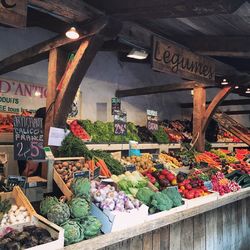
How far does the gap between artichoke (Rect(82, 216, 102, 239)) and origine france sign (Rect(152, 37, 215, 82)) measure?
2305mm

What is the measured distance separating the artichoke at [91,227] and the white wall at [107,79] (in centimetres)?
515

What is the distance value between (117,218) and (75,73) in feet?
5.75

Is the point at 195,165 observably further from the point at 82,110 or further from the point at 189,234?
the point at 82,110

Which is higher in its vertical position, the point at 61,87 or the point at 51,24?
the point at 51,24

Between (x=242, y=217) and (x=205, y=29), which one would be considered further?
(x=242, y=217)

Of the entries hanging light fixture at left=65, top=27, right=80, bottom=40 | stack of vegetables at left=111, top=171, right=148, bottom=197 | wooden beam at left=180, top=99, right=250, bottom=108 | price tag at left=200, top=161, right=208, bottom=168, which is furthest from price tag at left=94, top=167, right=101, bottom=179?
wooden beam at left=180, top=99, right=250, bottom=108

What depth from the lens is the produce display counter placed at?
2858 millimetres

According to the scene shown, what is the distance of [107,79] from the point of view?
9.30 meters

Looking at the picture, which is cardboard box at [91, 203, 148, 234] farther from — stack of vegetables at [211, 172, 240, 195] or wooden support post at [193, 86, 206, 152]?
wooden support post at [193, 86, 206, 152]

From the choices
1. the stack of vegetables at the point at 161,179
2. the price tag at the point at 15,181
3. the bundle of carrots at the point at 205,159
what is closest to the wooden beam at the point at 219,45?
the stack of vegetables at the point at 161,179

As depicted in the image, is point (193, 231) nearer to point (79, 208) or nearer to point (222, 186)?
point (222, 186)

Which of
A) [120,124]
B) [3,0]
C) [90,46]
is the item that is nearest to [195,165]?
[120,124]

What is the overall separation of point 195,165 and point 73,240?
4283mm

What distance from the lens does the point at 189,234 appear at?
4008 mm
